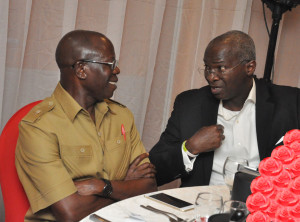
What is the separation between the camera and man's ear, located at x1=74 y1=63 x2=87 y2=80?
2.02 meters

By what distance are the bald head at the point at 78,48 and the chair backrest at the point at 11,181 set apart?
34cm

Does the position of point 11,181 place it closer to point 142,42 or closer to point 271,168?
point 271,168

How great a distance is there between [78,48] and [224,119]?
1.04m

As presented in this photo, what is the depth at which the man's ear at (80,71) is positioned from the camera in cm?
202

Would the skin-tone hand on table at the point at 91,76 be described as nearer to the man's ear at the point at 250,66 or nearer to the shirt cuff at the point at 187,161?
the shirt cuff at the point at 187,161

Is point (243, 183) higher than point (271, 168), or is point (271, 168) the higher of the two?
point (271, 168)

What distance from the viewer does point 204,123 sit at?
104 inches

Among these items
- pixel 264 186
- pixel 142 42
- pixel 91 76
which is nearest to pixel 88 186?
pixel 91 76

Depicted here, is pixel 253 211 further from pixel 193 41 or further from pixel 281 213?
pixel 193 41

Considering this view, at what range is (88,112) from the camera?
6.83 feet

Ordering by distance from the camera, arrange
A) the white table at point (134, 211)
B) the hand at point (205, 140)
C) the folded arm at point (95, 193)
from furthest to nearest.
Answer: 1. the hand at point (205, 140)
2. the folded arm at point (95, 193)
3. the white table at point (134, 211)

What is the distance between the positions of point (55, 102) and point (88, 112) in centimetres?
17

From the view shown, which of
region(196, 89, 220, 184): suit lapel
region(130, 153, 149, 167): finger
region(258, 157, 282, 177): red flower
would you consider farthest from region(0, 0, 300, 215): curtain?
region(258, 157, 282, 177): red flower

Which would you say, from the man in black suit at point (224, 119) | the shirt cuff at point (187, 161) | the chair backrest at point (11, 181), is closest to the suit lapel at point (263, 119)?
the man in black suit at point (224, 119)
